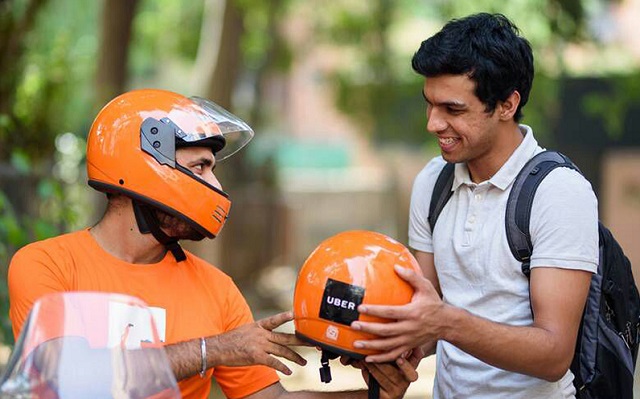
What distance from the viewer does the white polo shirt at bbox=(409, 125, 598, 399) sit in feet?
11.9

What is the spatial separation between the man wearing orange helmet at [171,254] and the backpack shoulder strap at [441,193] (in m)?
0.70

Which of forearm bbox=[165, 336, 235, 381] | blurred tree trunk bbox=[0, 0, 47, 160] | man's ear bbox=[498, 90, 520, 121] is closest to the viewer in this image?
forearm bbox=[165, 336, 235, 381]

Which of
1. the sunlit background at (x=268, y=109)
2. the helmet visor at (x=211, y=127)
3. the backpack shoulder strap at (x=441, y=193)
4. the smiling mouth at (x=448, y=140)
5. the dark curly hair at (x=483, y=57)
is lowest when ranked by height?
the sunlit background at (x=268, y=109)

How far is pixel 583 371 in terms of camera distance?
384 cm

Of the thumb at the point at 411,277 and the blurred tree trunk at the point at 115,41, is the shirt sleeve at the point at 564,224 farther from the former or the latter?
the blurred tree trunk at the point at 115,41

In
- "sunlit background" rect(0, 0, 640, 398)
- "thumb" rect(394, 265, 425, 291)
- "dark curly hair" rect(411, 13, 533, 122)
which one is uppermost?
"dark curly hair" rect(411, 13, 533, 122)

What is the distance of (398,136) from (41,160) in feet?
39.6

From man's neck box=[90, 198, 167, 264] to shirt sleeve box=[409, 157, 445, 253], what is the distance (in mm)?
1024

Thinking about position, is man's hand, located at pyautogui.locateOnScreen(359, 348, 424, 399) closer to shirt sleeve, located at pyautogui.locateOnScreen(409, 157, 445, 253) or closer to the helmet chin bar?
the helmet chin bar

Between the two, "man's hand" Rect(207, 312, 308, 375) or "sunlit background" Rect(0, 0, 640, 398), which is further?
"sunlit background" Rect(0, 0, 640, 398)

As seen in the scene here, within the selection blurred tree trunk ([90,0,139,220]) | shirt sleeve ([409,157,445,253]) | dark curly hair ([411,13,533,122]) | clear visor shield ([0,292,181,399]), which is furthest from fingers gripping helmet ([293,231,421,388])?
blurred tree trunk ([90,0,139,220])

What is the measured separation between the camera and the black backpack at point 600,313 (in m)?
3.77

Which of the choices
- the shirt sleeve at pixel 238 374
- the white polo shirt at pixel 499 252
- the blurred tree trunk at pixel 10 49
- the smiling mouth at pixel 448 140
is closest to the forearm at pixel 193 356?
the shirt sleeve at pixel 238 374

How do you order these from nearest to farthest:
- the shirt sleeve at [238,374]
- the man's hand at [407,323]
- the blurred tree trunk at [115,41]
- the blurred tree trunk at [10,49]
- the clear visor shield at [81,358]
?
the clear visor shield at [81,358]
the man's hand at [407,323]
the shirt sleeve at [238,374]
the blurred tree trunk at [10,49]
the blurred tree trunk at [115,41]
